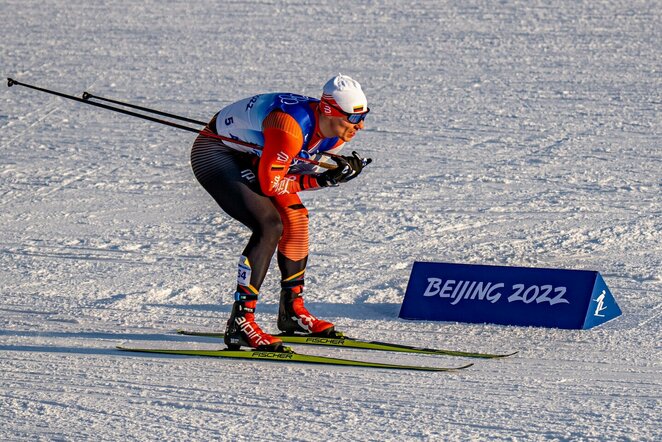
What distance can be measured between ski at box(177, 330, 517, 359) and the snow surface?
104 millimetres

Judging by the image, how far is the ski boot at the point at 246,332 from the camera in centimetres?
666

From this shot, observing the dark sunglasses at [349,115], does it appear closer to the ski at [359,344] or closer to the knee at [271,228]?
the knee at [271,228]

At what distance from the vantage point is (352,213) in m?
9.72

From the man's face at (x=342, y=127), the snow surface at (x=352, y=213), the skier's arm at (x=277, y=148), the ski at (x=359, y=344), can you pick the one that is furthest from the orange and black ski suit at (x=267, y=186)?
the snow surface at (x=352, y=213)

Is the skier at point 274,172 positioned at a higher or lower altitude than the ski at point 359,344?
higher

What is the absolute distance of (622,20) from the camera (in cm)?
1666

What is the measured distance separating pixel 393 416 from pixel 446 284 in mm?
1680

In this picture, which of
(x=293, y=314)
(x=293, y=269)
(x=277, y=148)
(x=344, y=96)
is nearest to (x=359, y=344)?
(x=293, y=314)

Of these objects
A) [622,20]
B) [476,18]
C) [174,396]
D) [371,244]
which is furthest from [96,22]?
[174,396]

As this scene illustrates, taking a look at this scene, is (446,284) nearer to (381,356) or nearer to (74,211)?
(381,356)

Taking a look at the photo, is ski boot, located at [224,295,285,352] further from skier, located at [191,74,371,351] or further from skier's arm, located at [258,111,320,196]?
skier's arm, located at [258,111,320,196]

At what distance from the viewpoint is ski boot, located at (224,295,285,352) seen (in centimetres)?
666

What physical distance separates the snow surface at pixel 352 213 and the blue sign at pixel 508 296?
120mm

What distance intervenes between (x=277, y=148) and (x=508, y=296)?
1723 millimetres
